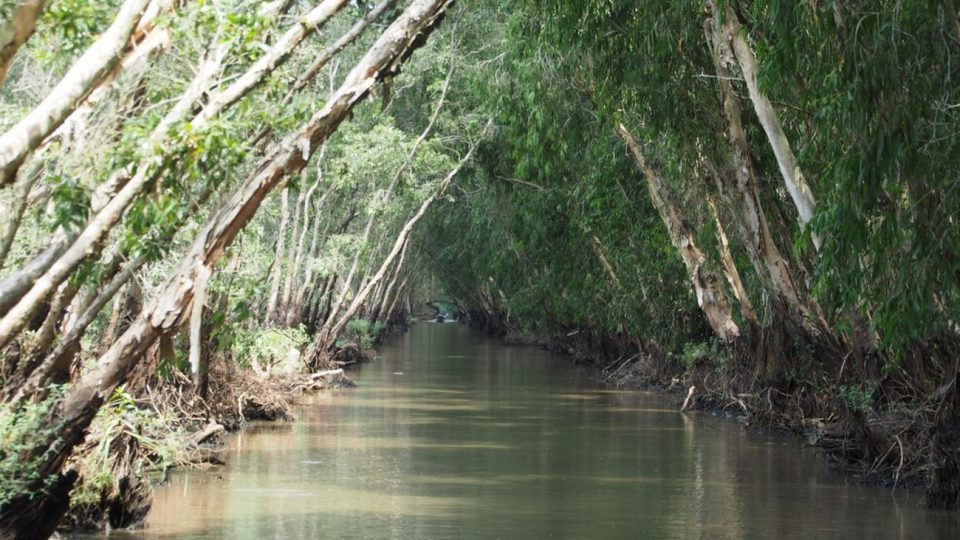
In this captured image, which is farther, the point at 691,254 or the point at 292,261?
the point at 292,261

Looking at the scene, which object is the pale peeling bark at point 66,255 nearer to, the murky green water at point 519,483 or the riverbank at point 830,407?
the murky green water at point 519,483

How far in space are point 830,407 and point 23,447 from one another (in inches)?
550

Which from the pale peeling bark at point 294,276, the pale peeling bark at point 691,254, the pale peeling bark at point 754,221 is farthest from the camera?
the pale peeling bark at point 294,276

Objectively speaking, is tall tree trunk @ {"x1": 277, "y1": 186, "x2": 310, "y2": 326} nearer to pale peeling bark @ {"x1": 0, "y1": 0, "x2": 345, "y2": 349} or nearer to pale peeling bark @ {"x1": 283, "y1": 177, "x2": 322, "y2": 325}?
pale peeling bark @ {"x1": 283, "y1": 177, "x2": 322, "y2": 325}

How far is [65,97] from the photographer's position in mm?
8266

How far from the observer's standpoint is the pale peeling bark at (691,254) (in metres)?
25.1

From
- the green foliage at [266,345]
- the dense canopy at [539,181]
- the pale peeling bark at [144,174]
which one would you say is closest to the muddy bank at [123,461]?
the dense canopy at [539,181]

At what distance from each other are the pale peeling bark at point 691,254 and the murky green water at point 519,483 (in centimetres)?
189

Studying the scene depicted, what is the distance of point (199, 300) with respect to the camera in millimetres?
9602

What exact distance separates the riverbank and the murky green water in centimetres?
42

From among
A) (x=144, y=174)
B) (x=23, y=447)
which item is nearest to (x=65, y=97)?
(x=144, y=174)

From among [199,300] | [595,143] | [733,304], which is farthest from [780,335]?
[199,300]

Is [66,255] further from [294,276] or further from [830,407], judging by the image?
[294,276]

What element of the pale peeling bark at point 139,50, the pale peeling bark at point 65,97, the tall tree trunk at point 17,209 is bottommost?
the tall tree trunk at point 17,209
